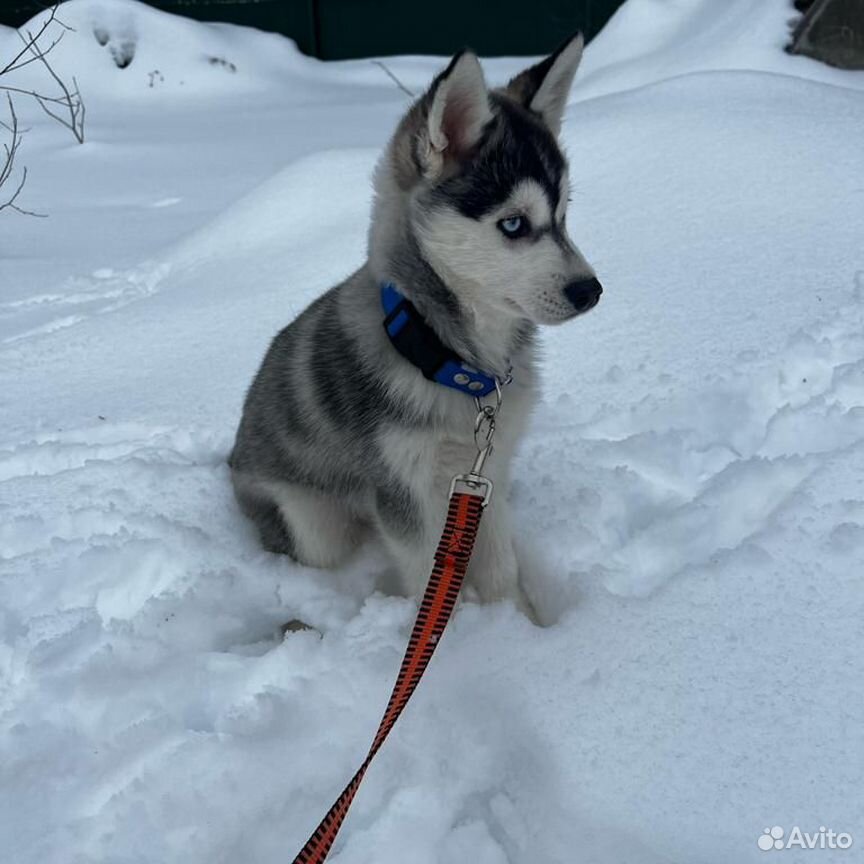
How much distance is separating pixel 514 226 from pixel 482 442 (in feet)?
1.73

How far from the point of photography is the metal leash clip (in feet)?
6.32

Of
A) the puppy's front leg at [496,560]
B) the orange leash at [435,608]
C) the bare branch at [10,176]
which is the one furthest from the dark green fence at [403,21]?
the orange leash at [435,608]

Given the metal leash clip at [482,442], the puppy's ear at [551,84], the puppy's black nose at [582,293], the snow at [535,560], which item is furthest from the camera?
the puppy's ear at [551,84]

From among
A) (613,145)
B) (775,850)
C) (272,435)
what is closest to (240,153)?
(613,145)

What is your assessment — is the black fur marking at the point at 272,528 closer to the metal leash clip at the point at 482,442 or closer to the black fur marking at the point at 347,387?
the black fur marking at the point at 347,387

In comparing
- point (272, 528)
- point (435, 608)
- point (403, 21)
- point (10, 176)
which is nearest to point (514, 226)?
point (435, 608)

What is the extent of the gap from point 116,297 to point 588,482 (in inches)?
111

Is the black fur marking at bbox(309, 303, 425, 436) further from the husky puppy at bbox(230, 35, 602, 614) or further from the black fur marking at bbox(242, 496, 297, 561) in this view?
the black fur marking at bbox(242, 496, 297, 561)

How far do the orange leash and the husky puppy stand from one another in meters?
0.19

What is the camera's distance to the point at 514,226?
1.85 meters

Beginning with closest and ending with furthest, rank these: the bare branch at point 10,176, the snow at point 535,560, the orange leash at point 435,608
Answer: the orange leash at point 435,608, the snow at point 535,560, the bare branch at point 10,176

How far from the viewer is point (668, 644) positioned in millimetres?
1926

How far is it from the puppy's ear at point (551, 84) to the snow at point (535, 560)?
1.05 meters

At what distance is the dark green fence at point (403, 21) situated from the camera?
9.02 m
